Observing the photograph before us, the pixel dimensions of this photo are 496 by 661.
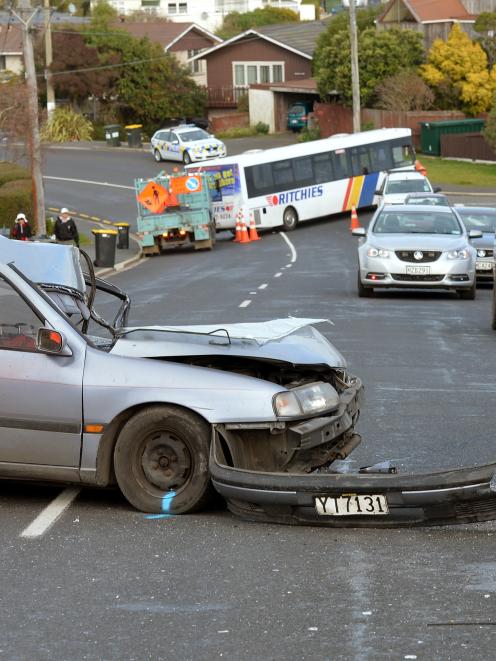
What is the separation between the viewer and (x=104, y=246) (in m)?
34.9

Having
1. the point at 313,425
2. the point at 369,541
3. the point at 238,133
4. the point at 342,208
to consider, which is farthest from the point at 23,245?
the point at 238,133

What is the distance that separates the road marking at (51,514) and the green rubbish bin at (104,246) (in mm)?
26621

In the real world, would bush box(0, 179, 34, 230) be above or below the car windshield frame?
below

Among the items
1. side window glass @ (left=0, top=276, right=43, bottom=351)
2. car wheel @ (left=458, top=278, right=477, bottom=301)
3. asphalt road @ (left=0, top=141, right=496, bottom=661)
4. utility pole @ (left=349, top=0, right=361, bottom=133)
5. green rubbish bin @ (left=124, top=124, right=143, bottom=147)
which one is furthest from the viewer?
green rubbish bin @ (left=124, top=124, right=143, bottom=147)

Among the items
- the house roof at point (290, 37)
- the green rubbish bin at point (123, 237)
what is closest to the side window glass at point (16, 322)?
the green rubbish bin at point (123, 237)

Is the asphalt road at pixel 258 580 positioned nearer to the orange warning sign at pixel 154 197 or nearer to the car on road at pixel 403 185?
the car on road at pixel 403 185

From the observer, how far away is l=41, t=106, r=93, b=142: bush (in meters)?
73.4

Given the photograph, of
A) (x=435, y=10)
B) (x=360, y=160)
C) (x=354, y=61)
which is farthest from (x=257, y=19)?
(x=360, y=160)

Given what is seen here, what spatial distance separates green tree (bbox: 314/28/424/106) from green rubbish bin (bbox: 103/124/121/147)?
1146 centimetres

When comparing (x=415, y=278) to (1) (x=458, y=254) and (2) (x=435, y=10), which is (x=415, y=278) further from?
(2) (x=435, y=10)

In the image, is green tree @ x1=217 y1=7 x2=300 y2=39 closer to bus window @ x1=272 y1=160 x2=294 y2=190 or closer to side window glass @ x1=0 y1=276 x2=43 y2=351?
bus window @ x1=272 y1=160 x2=294 y2=190

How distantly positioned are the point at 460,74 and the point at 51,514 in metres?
61.1

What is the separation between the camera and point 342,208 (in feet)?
152

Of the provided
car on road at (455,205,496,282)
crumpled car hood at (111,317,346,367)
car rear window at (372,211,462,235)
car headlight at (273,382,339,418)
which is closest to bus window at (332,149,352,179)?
car on road at (455,205,496,282)
